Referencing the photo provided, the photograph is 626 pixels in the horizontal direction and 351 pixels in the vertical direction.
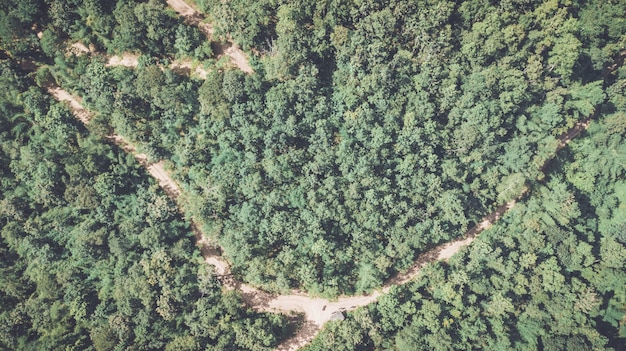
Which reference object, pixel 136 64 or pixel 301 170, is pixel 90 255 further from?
pixel 301 170

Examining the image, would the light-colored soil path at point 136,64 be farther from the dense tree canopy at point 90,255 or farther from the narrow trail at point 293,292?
the dense tree canopy at point 90,255

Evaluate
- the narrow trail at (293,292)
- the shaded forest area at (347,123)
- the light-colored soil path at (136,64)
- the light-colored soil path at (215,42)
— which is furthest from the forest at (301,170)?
the narrow trail at (293,292)

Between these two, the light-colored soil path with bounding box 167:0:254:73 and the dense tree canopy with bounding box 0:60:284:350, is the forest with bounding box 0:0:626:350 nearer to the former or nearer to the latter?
the dense tree canopy with bounding box 0:60:284:350

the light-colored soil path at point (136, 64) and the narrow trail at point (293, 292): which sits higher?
the light-colored soil path at point (136, 64)

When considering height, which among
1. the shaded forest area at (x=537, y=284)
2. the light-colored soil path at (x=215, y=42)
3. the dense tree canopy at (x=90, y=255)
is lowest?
the dense tree canopy at (x=90, y=255)

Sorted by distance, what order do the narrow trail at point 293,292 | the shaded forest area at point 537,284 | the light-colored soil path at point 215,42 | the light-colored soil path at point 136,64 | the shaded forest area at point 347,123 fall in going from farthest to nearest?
1. the light-colored soil path at point 215,42
2. the light-colored soil path at point 136,64
3. the narrow trail at point 293,292
4. the shaded forest area at point 347,123
5. the shaded forest area at point 537,284

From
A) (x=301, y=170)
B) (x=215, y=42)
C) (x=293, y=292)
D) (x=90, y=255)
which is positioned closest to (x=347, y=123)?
(x=301, y=170)

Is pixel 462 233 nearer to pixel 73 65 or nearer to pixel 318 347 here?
pixel 318 347
